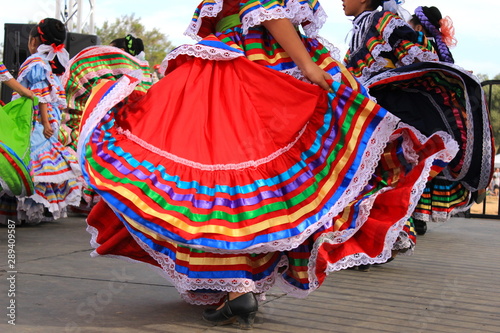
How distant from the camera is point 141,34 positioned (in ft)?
114

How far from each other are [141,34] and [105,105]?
32816 millimetres

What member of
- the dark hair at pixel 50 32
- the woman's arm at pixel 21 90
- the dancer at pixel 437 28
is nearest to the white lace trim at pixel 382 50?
the dancer at pixel 437 28

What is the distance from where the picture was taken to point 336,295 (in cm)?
363

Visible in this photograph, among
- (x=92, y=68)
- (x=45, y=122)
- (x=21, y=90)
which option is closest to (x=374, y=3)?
(x=21, y=90)

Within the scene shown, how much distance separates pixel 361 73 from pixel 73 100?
12.1 feet

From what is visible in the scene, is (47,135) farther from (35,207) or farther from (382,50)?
(382,50)

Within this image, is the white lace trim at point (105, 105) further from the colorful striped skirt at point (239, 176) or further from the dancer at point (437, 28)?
the dancer at point (437, 28)

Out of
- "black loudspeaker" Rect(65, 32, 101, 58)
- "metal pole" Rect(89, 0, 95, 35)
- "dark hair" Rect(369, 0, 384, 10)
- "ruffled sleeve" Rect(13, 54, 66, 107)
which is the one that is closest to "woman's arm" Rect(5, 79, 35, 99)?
"ruffled sleeve" Rect(13, 54, 66, 107)

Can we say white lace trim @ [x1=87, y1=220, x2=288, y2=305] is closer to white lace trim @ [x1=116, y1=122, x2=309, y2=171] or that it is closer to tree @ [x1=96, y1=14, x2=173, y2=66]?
white lace trim @ [x1=116, y1=122, x2=309, y2=171]

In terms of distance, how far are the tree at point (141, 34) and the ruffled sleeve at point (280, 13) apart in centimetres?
3031

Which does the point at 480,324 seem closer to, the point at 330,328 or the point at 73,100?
the point at 330,328

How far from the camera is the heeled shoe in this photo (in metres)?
2.77

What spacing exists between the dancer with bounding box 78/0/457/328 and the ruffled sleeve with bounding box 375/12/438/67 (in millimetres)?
1593

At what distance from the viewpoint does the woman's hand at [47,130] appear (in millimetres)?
6395
